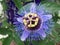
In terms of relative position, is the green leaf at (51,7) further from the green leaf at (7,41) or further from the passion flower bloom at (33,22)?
the green leaf at (7,41)

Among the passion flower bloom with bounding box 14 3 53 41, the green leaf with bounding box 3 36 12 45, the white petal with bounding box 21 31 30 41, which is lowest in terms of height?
the green leaf with bounding box 3 36 12 45

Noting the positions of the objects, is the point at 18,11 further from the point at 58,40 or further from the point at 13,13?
the point at 58,40

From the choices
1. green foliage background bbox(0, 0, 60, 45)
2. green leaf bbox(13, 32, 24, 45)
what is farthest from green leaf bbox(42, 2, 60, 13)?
green leaf bbox(13, 32, 24, 45)

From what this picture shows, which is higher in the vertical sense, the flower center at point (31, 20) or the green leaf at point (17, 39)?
the flower center at point (31, 20)

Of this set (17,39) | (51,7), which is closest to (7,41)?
(17,39)

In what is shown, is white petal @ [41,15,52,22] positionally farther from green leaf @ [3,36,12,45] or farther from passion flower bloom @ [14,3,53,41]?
green leaf @ [3,36,12,45]

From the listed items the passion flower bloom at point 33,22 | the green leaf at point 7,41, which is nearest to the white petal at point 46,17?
the passion flower bloom at point 33,22

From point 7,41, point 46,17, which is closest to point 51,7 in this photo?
point 46,17

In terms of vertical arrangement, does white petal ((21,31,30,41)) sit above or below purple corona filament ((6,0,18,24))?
below

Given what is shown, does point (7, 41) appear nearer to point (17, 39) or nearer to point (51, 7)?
point (17, 39)
